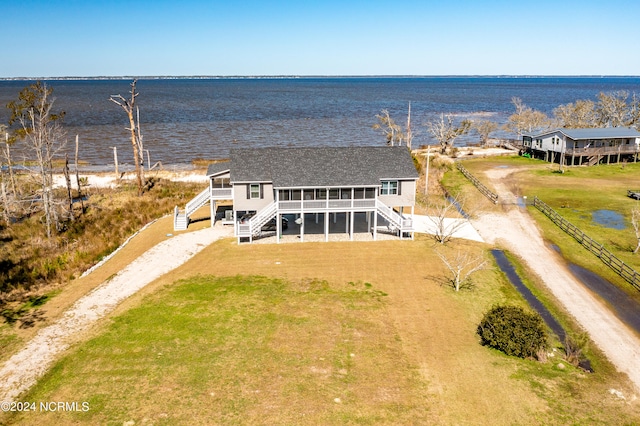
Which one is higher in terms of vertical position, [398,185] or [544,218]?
[398,185]

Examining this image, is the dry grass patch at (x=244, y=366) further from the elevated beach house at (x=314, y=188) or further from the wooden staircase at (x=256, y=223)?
the elevated beach house at (x=314, y=188)

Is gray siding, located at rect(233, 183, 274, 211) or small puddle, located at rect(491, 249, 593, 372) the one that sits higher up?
gray siding, located at rect(233, 183, 274, 211)

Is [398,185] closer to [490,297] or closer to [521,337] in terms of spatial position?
[490,297]

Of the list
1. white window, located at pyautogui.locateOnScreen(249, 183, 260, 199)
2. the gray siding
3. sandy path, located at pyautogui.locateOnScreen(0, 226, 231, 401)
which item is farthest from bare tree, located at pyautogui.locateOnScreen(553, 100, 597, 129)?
sandy path, located at pyautogui.locateOnScreen(0, 226, 231, 401)

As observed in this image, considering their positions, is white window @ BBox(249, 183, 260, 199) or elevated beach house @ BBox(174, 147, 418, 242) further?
white window @ BBox(249, 183, 260, 199)

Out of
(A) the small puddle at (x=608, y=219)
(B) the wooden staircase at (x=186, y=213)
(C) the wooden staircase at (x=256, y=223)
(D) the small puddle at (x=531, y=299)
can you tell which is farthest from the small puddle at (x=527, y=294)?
(B) the wooden staircase at (x=186, y=213)

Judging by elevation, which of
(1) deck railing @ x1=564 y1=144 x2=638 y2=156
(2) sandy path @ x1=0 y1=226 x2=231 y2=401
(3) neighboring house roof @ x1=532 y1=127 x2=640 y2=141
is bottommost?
(2) sandy path @ x1=0 y1=226 x2=231 y2=401

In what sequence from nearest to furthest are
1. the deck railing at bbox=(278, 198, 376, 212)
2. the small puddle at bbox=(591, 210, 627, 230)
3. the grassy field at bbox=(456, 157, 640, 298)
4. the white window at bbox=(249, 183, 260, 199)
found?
the grassy field at bbox=(456, 157, 640, 298)
the deck railing at bbox=(278, 198, 376, 212)
the white window at bbox=(249, 183, 260, 199)
the small puddle at bbox=(591, 210, 627, 230)

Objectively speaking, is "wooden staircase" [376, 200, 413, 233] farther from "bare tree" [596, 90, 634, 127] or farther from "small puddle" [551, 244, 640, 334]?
"bare tree" [596, 90, 634, 127]

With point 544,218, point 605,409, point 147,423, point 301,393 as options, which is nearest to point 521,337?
point 605,409
